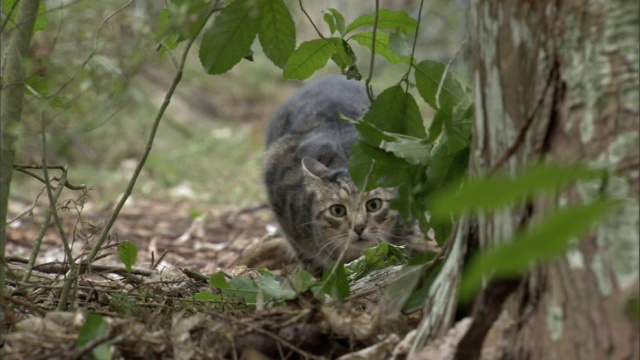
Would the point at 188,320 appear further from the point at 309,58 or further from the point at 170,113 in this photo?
the point at 170,113

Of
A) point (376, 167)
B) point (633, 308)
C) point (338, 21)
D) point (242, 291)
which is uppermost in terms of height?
point (338, 21)

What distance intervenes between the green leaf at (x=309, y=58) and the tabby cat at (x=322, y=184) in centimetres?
147

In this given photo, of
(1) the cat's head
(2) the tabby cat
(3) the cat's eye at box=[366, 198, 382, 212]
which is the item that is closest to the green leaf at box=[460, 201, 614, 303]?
(2) the tabby cat

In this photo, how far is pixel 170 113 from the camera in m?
9.98

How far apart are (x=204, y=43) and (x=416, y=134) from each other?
1.90 feet

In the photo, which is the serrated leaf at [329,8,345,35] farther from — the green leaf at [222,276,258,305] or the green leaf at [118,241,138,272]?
the green leaf at [118,241,138,272]

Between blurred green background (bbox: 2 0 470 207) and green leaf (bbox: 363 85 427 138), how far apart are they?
4.37 feet

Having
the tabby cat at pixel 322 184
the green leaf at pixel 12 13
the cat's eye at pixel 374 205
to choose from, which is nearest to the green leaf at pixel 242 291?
the green leaf at pixel 12 13

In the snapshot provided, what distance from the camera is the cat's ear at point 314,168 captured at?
161 inches

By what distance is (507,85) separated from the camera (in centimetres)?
147

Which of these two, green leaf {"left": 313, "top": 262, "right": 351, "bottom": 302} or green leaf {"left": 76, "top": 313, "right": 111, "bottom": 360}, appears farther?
green leaf {"left": 313, "top": 262, "right": 351, "bottom": 302}

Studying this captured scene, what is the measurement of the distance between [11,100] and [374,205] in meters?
2.35

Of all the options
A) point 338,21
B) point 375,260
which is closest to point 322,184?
point 375,260

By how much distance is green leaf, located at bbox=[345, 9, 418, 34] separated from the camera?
7.08 ft
